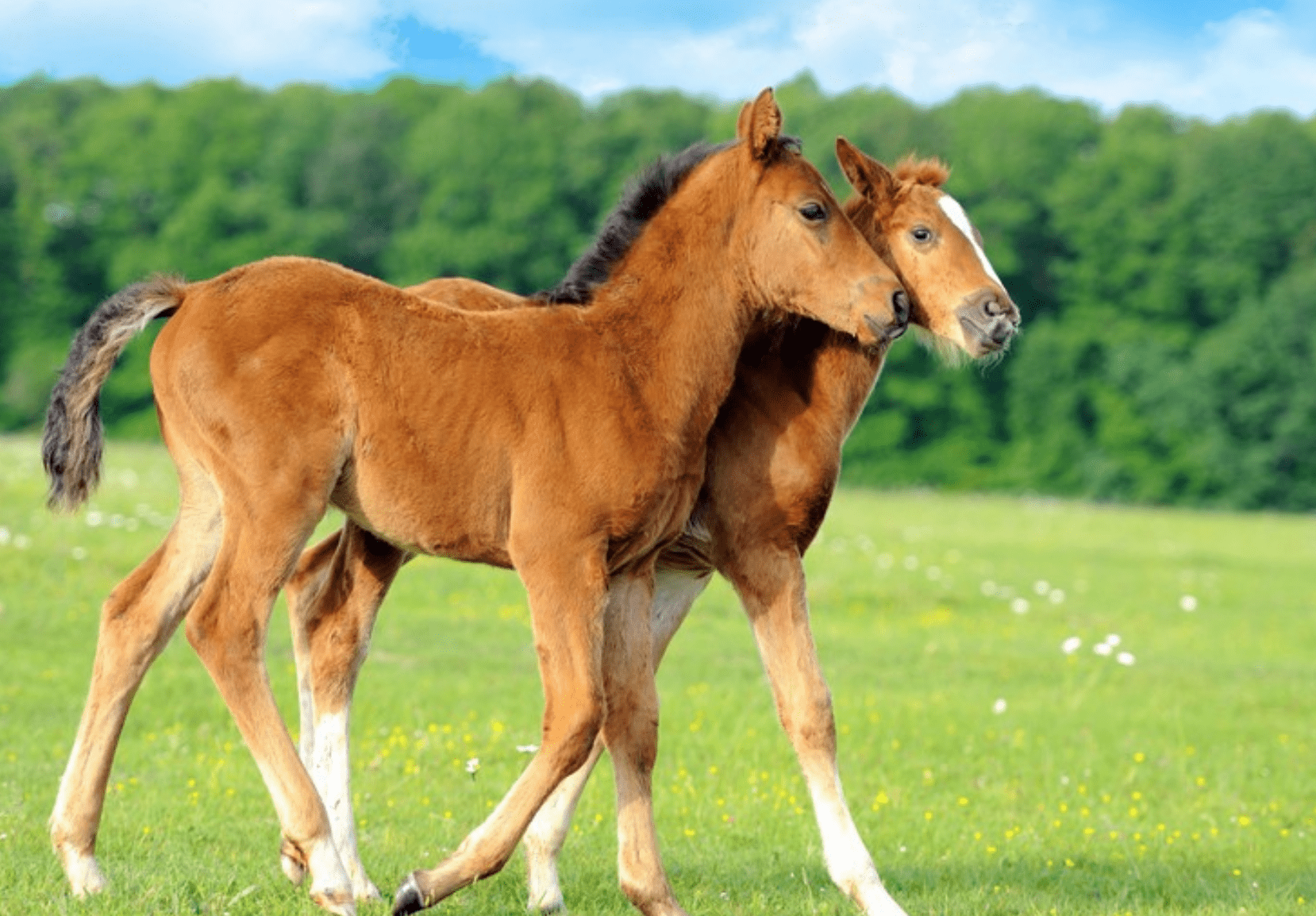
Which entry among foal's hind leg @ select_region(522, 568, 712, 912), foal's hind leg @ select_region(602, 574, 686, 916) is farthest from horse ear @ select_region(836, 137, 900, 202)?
foal's hind leg @ select_region(602, 574, 686, 916)

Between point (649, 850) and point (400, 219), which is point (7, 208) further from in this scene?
point (649, 850)

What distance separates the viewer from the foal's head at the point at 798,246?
237 inches

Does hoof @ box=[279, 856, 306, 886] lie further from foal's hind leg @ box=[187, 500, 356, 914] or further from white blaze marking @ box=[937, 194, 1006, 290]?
white blaze marking @ box=[937, 194, 1006, 290]

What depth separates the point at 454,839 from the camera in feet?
25.5

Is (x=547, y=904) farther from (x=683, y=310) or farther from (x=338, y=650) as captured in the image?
(x=683, y=310)

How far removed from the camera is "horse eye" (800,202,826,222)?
19.9 ft

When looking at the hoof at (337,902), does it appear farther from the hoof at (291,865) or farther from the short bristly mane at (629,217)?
the short bristly mane at (629,217)

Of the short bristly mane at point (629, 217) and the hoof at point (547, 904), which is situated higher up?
the short bristly mane at point (629, 217)

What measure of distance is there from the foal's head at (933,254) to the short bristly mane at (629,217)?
59 cm

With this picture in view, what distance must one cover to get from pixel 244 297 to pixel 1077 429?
5591 centimetres

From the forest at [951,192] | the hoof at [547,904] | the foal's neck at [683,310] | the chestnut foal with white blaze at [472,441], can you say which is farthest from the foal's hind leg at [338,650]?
the forest at [951,192]

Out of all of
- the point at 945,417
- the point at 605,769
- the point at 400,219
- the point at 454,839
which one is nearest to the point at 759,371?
the point at 454,839

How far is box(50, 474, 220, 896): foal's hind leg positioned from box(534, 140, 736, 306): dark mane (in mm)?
1455

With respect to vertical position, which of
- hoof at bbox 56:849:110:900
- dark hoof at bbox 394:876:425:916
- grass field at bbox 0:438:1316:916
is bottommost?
grass field at bbox 0:438:1316:916
